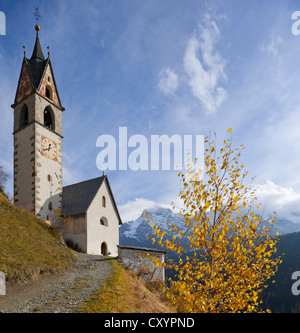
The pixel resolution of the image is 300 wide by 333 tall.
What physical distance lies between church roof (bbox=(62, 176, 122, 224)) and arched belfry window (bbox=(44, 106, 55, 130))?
7996mm

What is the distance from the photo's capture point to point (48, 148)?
29.5 meters

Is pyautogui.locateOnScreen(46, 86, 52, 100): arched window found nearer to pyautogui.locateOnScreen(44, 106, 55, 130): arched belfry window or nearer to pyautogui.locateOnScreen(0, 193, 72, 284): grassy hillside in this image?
pyautogui.locateOnScreen(44, 106, 55, 130): arched belfry window

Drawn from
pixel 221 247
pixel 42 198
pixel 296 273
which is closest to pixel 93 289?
pixel 221 247

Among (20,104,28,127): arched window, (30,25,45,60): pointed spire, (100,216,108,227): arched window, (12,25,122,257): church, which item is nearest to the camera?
(12,25,122,257): church

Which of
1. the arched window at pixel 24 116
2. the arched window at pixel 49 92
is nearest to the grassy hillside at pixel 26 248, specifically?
the arched window at pixel 24 116

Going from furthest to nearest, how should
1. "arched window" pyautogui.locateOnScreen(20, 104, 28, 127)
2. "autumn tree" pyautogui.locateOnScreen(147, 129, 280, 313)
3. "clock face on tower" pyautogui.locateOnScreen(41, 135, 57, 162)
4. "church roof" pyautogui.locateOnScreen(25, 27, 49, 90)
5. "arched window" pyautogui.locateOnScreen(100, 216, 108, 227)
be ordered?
"arched window" pyautogui.locateOnScreen(100, 216, 108, 227) < "church roof" pyautogui.locateOnScreen(25, 27, 49, 90) < "arched window" pyautogui.locateOnScreen(20, 104, 28, 127) < "clock face on tower" pyautogui.locateOnScreen(41, 135, 57, 162) < "autumn tree" pyautogui.locateOnScreen(147, 129, 280, 313)

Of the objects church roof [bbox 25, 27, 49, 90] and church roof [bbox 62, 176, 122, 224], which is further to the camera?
church roof [bbox 25, 27, 49, 90]

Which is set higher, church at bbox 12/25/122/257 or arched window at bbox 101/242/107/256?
church at bbox 12/25/122/257

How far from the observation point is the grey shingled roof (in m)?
29.1

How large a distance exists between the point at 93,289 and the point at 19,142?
2262cm

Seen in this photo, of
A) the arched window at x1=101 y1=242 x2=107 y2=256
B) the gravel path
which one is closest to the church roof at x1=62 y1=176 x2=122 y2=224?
the arched window at x1=101 y1=242 x2=107 y2=256

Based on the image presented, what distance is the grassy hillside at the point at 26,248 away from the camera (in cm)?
1309

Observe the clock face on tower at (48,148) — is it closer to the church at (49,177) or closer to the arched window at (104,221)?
the church at (49,177)
